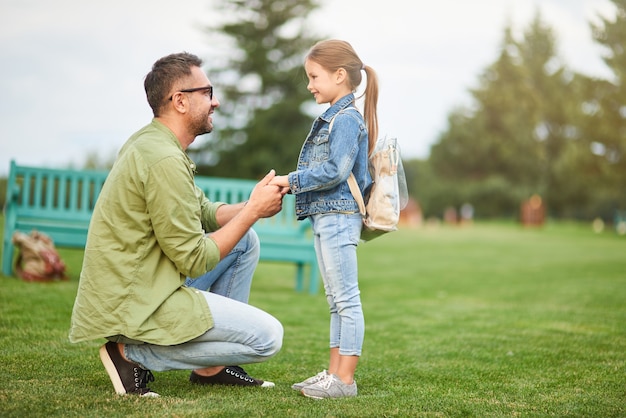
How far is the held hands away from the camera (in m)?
3.33

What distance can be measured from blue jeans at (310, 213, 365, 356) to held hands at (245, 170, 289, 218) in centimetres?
28

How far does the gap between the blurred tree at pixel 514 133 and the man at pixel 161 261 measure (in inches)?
1623

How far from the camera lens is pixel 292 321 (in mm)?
5984

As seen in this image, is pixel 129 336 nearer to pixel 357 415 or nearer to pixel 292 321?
pixel 357 415

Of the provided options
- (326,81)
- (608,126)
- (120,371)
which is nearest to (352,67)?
(326,81)

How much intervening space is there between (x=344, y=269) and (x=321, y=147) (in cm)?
65

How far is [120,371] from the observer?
3250 mm

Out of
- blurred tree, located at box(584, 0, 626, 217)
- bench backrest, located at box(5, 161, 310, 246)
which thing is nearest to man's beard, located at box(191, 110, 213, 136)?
bench backrest, located at box(5, 161, 310, 246)

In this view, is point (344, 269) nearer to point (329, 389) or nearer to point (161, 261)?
point (329, 389)

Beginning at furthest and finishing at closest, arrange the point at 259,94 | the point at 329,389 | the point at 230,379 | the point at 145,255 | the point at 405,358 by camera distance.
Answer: the point at 259,94, the point at 405,358, the point at 230,379, the point at 329,389, the point at 145,255

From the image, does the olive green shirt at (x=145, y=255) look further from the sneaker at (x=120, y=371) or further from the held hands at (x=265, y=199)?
the held hands at (x=265, y=199)

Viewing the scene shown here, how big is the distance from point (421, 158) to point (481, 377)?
1889 inches

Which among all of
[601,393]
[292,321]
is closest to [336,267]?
[601,393]

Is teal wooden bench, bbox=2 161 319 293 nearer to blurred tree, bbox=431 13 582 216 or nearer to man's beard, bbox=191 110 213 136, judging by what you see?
man's beard, bbox=191 110 213 136
